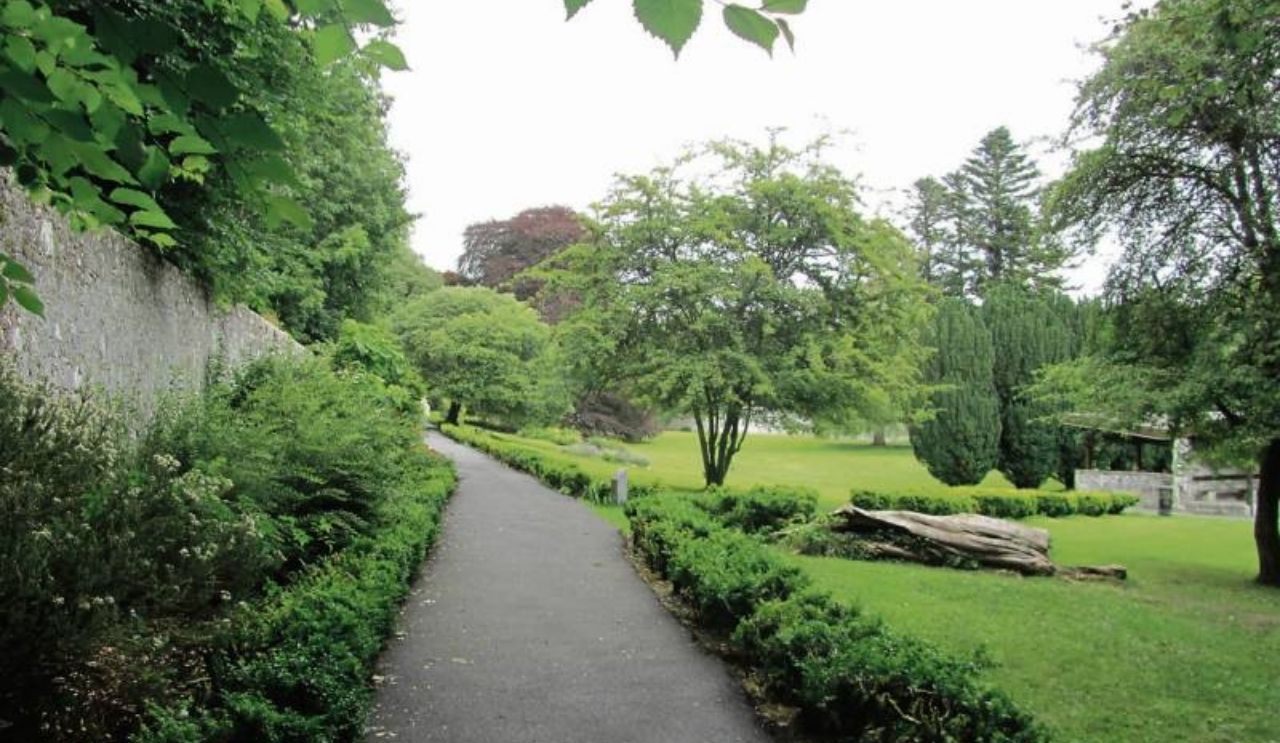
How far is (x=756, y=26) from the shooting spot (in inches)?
56.4

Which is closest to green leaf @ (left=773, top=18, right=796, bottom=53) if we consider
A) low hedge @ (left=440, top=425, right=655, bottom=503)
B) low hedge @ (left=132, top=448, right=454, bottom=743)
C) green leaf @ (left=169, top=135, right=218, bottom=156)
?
green leaf @ (left=169, top=135, right=218, bottom=156)

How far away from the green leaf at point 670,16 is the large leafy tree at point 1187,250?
29.8 ft

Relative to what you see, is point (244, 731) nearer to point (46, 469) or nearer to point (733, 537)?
point (46, 469)

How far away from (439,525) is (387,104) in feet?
58.2

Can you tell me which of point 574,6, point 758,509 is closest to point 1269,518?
point 758,509

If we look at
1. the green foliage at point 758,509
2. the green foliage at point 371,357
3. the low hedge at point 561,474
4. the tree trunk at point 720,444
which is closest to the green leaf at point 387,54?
the green foliage at point 758,509

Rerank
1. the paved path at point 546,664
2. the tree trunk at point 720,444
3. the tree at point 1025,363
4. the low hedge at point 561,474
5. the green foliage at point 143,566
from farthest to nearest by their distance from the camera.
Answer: the tree at point 1025,363, the tree trunk at point 720,444, the low hedge at point 561,474, the paved path at point 546,664, the green foliage at point 143,566

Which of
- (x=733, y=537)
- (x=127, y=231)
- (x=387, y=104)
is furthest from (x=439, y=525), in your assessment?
(x=387, y=104)

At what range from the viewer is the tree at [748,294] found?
16.3m

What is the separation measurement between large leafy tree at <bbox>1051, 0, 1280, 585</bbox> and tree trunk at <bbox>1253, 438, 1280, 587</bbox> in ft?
0.05

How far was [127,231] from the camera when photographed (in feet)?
22.1

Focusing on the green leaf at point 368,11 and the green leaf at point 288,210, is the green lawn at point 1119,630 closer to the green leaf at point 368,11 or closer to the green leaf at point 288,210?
the green leaf at point 288,210

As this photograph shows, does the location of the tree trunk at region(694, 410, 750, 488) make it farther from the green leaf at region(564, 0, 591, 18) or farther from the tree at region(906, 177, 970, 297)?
the tree at region(906, 177, 970, 297)

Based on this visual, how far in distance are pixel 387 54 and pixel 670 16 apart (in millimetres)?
864
